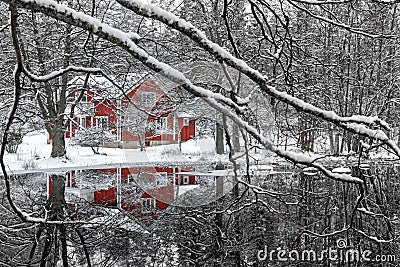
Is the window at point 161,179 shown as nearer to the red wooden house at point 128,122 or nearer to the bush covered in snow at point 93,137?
the red wooden house at point 128,122

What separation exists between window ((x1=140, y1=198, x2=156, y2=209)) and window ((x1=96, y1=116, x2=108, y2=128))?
11157mm

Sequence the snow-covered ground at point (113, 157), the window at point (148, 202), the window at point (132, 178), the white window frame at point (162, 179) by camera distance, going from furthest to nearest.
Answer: the snow-covered ground at point (113, 157), the window at point (132, 178), the white window frame at point (162, 179), the window at point (148, 202)

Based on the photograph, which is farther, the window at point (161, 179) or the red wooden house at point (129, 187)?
the window at point (161, 179)

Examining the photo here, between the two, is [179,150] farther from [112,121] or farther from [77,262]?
[77,262]

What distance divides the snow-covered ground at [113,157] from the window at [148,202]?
6.24 m

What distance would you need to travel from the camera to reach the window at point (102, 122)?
66.6 ft

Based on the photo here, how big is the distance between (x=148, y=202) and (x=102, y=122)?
12.0m

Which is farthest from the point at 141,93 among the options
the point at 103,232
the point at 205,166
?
the point at 103,232

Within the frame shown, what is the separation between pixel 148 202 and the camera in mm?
9039

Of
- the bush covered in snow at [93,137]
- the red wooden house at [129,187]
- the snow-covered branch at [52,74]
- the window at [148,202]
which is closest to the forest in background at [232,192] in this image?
the snow-covered branch at [52,74]

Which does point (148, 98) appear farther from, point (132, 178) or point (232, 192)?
→ point (232, 192)

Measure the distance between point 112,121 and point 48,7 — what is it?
19.0m

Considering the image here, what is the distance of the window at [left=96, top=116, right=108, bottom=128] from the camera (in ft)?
66.6

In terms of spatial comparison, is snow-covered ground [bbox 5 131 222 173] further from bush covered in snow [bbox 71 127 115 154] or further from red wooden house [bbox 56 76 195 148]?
red wooden house [bbox 56 76 195 148]
